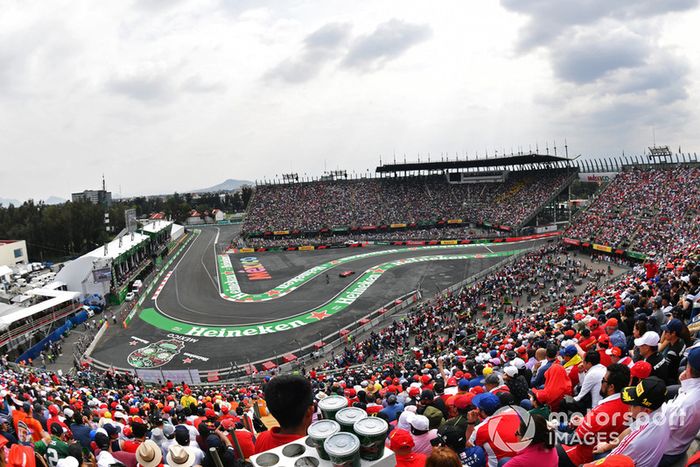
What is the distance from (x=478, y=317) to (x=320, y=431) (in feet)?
80.4

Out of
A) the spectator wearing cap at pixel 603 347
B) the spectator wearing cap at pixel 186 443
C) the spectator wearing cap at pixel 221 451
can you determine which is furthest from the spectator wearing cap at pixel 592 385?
the spectator wearing cap at pixel 186 443

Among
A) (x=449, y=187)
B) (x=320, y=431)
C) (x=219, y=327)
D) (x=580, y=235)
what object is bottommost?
(x=219, y=327)

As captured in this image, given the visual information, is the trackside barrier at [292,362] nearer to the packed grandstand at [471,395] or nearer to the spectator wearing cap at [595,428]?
the packed grandstand at [471,395]

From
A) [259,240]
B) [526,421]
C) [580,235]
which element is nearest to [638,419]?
[526,421]

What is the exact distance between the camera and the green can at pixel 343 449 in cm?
301

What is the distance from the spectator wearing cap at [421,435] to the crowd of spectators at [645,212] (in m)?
34.9

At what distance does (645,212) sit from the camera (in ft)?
141

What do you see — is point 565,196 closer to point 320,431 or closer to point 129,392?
point 129,392

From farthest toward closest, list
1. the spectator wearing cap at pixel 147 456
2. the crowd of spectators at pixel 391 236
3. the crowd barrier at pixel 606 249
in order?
the crowd of spectators at pixel 391 236, the crowd barrier at pixel 606 249, the spectator wearing cap at pixel 147 456

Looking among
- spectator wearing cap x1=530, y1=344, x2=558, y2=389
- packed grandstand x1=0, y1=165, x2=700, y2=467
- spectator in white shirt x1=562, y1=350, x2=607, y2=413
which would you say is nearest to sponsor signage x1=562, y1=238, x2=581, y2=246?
packed grandstand x1=0, y1=165, x2=700, y2=467

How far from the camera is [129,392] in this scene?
17141 millimetres

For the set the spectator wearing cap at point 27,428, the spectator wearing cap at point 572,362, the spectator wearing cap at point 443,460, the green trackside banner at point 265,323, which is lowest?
the green trackside banner at point 265,323

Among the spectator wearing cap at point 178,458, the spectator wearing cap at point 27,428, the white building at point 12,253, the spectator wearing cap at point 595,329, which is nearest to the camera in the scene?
the spectator wearing cap at point 178,458

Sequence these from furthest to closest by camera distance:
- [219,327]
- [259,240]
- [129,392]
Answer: [259,240]
[219,327]
[129,392]
